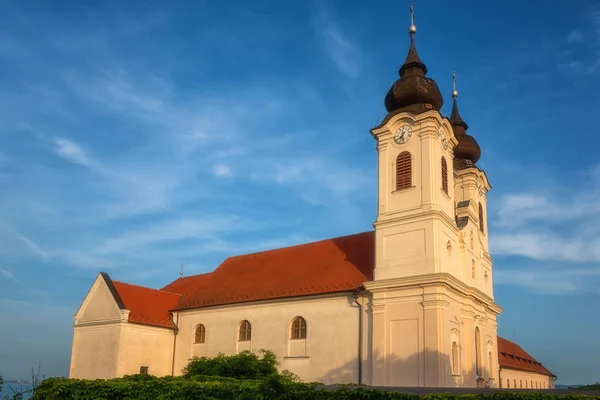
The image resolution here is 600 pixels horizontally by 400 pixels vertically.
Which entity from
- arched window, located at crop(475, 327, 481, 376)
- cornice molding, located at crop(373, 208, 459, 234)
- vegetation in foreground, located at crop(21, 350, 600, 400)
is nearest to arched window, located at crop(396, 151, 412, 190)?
→ cornice molding, located at crop(373, 208, 459, 234)

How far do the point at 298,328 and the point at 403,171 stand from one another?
913 centimetres

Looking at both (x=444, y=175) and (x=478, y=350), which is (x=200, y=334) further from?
(x=444, y=175)

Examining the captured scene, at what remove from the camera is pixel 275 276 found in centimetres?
3203

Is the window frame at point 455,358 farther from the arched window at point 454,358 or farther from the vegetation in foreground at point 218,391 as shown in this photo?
the vegetation in foreground at point 218,391

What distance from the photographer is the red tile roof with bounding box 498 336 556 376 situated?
4631 centimetres

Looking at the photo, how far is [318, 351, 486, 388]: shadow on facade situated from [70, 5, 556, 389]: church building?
0.14ft

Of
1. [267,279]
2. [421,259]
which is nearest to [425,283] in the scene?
[421,259]

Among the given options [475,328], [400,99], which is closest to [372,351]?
[475,328]

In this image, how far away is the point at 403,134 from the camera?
2825cm

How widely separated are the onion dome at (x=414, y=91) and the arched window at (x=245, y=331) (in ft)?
43.9

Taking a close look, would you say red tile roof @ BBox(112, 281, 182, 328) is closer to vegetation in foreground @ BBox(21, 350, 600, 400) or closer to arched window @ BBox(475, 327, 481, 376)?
vegetation in foreground @ BBox(21, 350, 600, 400)

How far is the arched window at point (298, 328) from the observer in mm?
28562

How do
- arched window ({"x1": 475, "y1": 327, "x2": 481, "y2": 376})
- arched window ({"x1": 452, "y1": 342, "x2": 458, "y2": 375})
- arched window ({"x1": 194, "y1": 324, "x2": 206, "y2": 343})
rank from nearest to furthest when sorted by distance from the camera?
arched window ({"x1": 452, "y1": 342, "x2": 458, "y2": 375}) → arched window ({"x1": 475, "y1": 327, "x2": 481, "y2": 376}) → arched window ({"x1": 194, "y1": 324, "x2": 206, "y2": 343})

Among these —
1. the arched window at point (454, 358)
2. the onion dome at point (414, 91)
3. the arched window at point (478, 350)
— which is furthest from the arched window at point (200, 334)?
the onion dome at point (414, 91)
